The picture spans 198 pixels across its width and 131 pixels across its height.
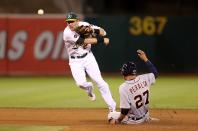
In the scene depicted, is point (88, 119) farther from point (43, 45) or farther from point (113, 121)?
point (43, 45)

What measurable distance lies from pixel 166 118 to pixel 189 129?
1627 mm

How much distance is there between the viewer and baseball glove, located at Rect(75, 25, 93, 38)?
11.0m

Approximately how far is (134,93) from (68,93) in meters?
6.37

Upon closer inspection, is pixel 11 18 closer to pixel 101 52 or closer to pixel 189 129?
pixel 101 52

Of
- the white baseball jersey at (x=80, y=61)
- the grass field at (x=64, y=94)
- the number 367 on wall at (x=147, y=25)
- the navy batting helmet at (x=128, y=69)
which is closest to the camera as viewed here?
the navy batting helmet at (x=128, y=69)

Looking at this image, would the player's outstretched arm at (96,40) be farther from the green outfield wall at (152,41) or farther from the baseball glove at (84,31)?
the green outfield wall at (152,41)

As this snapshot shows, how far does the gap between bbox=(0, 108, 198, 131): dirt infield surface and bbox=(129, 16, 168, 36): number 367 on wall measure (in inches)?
331

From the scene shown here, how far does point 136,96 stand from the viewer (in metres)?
9.66

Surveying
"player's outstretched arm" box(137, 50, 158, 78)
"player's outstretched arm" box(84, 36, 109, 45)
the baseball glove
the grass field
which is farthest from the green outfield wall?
"player's outstretched arm" box(137, 50, 158, 78)

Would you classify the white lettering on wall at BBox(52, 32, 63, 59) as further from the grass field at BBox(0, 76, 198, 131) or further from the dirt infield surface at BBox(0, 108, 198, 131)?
the dirt infield surface at BBox(0, 108, 198, 131)

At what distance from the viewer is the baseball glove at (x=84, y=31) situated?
1098 centimetres

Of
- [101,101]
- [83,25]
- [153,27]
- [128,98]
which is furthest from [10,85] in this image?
[128,98]

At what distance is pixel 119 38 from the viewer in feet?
67.6

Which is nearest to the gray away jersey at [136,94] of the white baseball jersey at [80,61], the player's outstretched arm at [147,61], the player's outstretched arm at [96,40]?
the player's outstretched arm at [147,61]
